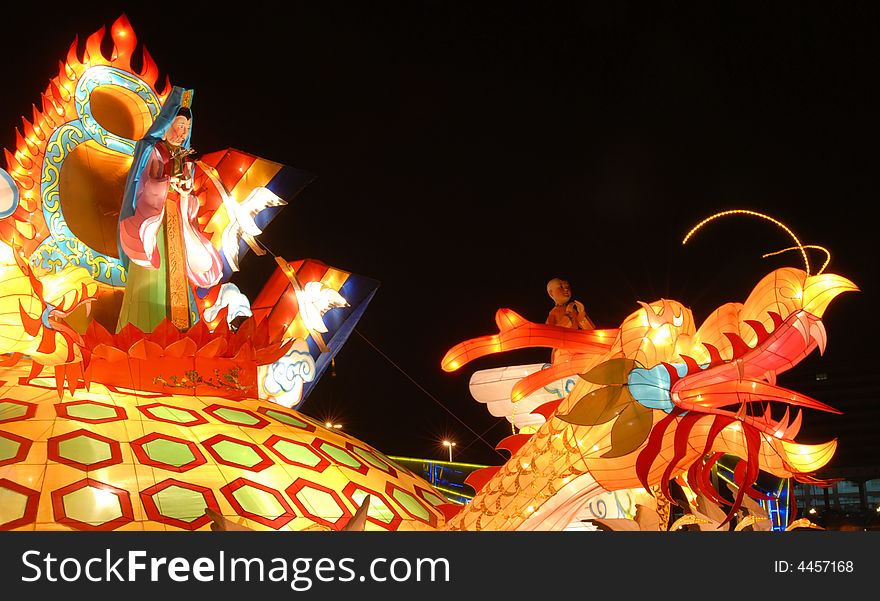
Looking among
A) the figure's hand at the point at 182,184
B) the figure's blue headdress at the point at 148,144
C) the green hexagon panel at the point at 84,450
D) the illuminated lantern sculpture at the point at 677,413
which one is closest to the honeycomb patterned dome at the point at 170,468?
the green hexagon panel at the point at 84,450

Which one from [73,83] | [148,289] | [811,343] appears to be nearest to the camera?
[811,343]

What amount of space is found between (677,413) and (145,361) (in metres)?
5.17

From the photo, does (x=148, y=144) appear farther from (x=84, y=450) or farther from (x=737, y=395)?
(x=737, y=395)

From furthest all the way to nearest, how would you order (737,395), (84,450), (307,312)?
(307,312), (84,450), (737,395)

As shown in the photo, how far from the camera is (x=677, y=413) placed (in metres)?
8.10

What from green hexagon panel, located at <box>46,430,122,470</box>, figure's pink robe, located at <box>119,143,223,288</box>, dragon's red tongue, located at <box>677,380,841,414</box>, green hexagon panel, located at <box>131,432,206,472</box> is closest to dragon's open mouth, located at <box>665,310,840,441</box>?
dragon's red tongue, located at <box>677,380,841,414</box>

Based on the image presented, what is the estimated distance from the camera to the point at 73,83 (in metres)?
11.1

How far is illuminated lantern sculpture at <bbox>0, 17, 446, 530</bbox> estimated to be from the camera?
27.0 feet

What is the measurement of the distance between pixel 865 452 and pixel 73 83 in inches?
1509

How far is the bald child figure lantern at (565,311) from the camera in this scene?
459 inches

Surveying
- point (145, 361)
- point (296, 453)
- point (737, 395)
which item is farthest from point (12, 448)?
point (737, 395)
